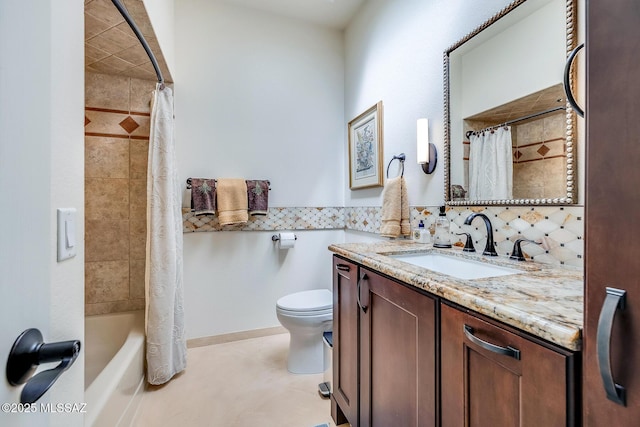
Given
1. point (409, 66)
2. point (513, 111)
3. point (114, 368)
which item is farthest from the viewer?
point (409, 66)

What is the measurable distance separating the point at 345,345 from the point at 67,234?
1.15m

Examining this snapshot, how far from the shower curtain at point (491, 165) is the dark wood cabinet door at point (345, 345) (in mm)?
698

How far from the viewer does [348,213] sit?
8.57 feet

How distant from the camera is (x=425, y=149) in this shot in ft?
5.07

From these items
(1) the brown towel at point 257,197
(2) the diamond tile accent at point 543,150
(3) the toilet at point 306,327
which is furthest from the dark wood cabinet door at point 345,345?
(1) the brown towel at point 257,197

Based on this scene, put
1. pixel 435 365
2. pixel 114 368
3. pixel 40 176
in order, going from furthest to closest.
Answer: pixel 114 368, pixel 435 365, pixel 40 176

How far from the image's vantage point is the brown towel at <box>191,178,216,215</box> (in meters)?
2.12

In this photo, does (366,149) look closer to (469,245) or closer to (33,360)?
(469,245)

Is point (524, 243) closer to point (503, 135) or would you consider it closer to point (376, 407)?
point (503, 135)

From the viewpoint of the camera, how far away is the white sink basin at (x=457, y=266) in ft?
3.62

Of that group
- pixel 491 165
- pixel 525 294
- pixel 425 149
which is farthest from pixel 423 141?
pixel 525 294

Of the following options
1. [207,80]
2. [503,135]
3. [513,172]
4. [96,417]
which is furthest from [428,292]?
[207,80]

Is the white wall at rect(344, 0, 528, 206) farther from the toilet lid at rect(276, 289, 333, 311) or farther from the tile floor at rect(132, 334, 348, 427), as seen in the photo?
the tile floor at rect(132, 334, 348, 427)

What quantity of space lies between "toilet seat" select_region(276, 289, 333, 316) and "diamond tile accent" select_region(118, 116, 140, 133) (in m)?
1.66
